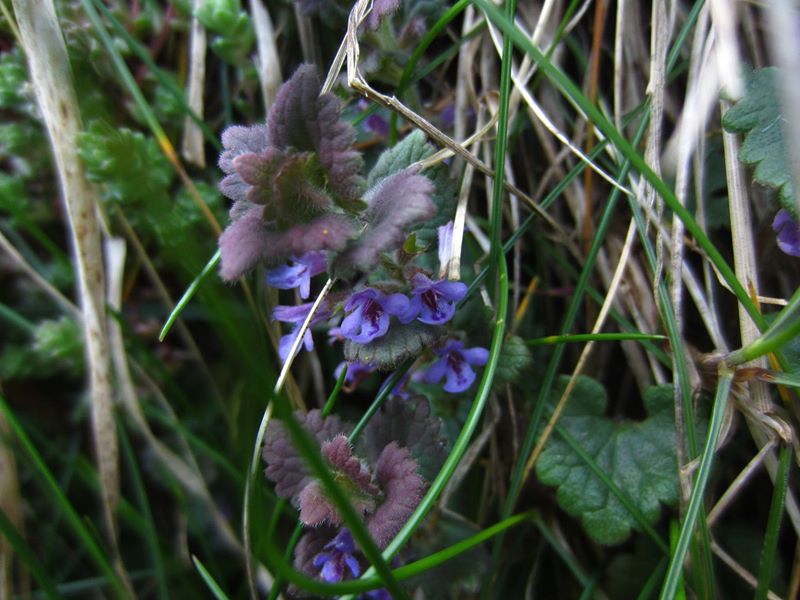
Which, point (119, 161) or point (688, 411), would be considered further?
point (119, 161)

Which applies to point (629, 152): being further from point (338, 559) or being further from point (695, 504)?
point (338, 559)

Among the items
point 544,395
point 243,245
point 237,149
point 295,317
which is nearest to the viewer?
point 243,245

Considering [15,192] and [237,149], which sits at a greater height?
[15,192]

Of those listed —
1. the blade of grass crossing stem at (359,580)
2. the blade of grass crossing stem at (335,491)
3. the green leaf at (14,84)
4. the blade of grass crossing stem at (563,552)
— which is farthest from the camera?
the green leaf at (14,84)

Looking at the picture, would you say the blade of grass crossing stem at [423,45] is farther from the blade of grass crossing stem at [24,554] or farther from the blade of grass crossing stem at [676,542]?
the blade of grass crossing stem at [24,554]

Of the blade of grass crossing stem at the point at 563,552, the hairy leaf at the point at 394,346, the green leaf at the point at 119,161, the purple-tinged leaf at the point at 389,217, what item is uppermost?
the green leaf at the point at 119,161

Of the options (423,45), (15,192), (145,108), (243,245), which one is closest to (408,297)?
(243,245)

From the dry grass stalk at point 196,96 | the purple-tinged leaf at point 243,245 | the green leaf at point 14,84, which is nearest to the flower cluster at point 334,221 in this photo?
the purple-tinged leaf at point 243,245
